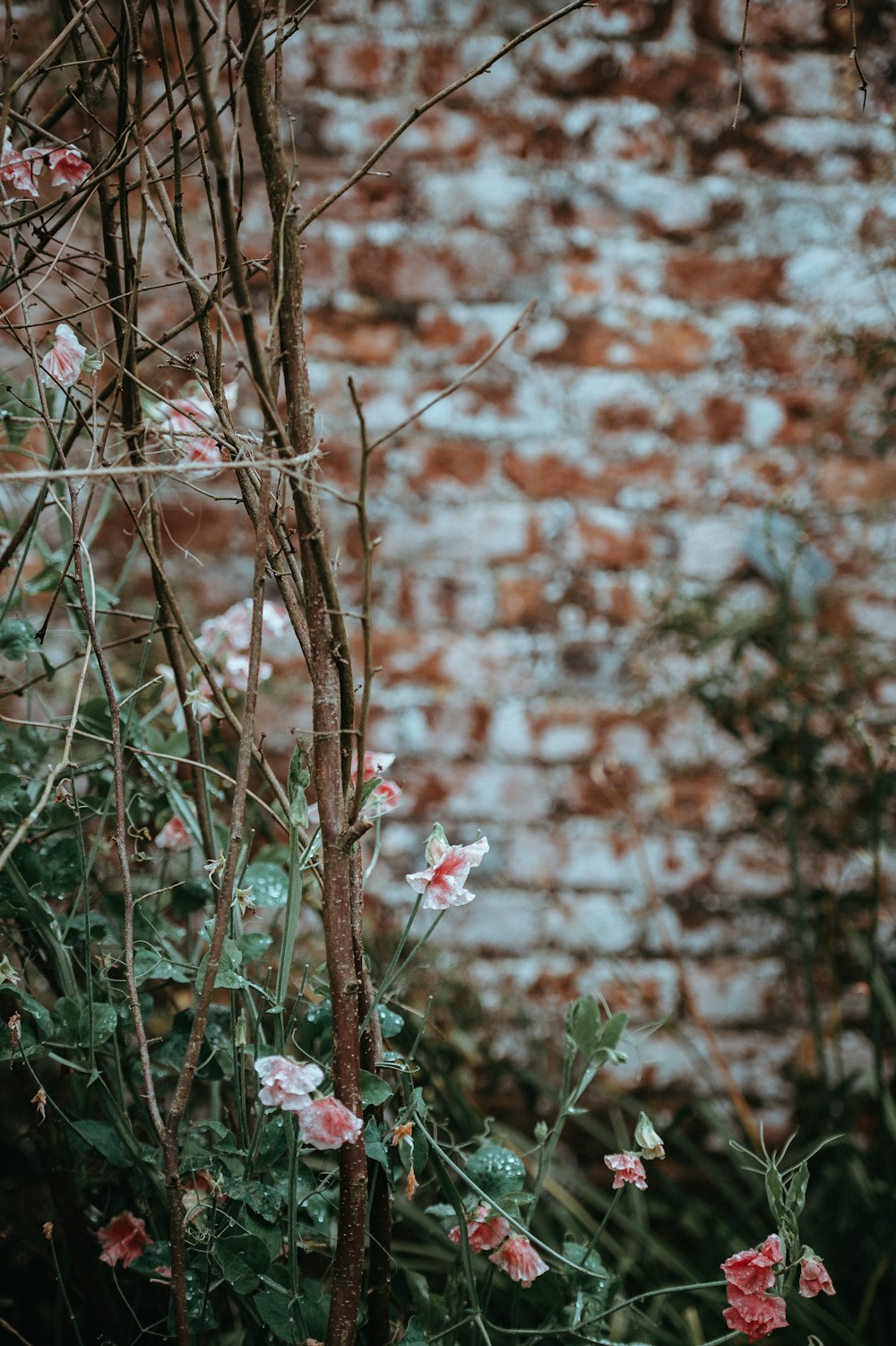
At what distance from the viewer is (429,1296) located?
0.73m

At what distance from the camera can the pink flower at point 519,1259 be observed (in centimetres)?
64

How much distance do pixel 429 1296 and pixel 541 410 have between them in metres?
1.18

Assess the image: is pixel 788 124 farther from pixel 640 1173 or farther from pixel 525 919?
pixel 640 1173

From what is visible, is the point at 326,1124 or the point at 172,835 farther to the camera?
the point at 172,835

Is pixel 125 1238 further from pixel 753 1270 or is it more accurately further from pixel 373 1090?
pixel 753 1270

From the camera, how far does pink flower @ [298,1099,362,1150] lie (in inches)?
21.1

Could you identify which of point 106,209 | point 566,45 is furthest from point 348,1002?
point 566,45

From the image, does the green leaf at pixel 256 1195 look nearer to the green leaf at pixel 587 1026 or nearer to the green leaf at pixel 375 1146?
the green leaf at pixel 375 1146

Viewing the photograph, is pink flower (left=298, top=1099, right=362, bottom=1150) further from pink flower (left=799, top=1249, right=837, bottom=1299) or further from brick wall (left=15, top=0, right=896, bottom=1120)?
brick wall (left=15, top=0, right=896, bottom=1120)

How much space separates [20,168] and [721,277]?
109cm

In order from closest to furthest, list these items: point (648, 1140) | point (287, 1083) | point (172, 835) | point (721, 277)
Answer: point (287, 1083)
point (648, 1140)
point (172, 835)
point (721, 277)

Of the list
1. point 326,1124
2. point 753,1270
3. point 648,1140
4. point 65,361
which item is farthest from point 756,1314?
point 65,361

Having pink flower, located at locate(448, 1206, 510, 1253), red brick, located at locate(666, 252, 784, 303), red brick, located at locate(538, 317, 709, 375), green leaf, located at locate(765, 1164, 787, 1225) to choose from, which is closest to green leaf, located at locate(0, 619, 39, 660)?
pink flower, located at locate(448, 1206, 510, 1253)

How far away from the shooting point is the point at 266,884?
2.40 ft
